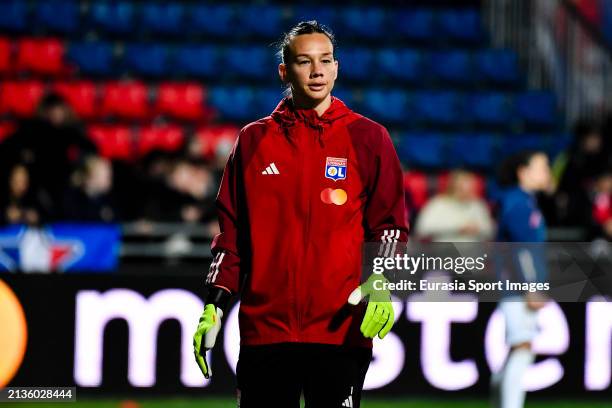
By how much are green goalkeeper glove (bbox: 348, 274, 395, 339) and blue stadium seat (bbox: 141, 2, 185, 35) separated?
10861 millimetres

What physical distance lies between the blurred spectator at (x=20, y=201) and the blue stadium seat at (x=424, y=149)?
489 centimetres

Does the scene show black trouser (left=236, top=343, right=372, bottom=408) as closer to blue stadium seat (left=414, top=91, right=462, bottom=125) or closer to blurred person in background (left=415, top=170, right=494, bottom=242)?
blurred person in background (left=415, top=170, right=494, bottom=242)

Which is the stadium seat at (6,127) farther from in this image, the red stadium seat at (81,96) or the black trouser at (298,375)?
the black trouser at (298,375)

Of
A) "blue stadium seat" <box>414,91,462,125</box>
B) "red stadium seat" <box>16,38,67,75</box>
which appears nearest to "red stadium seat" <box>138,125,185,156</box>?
"red stadium seat" <box>16,38,67,75</box>

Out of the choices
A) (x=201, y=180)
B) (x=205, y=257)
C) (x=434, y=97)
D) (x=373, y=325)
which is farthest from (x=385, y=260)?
(x=434, y=97)

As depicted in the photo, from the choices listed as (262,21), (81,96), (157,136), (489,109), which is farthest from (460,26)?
(81,96)

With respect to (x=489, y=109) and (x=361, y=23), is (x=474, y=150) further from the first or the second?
(x=361, y=23)

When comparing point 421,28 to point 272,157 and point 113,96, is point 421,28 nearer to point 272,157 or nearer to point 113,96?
point 113,96

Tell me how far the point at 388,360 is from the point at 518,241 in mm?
1730

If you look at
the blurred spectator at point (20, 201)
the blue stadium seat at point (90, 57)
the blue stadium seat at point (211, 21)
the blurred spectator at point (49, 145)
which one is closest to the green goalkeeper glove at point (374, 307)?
the blurred spectator at point (20, 201)

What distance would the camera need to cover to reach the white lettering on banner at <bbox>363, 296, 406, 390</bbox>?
7938 millimetres

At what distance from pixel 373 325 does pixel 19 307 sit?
4429 mm

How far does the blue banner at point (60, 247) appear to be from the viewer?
29.6 feet

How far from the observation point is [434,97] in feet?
45.1
